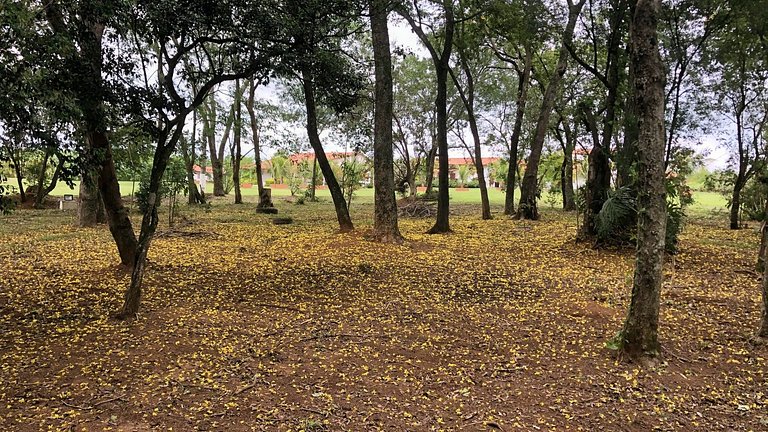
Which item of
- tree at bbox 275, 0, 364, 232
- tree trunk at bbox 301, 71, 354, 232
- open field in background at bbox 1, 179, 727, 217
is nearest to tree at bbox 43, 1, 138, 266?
tree at bbox 275, 0, 364, 232

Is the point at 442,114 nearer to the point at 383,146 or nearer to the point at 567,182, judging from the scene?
the point at 383,146

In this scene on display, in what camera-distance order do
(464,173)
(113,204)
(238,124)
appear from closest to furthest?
(113,204)
(238,124)
(464,173)

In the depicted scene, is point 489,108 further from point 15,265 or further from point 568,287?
point 15,265

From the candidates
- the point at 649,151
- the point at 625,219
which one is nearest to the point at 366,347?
the point at 649,151

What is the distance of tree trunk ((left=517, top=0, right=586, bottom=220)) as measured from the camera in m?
10.6

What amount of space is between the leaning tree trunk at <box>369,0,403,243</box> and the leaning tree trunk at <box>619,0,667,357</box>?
5770 mm

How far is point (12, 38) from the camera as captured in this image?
130 inches

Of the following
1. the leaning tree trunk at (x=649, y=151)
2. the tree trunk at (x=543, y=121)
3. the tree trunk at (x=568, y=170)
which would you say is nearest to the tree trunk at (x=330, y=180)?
the tree trunk at (x=543, y=121)

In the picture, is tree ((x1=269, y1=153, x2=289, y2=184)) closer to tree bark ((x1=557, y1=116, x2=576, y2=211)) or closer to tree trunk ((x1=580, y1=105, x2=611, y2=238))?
tree bark ((x1=557, y1=116, x2=576, y2=211))

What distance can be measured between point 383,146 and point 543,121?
6598 millimetres

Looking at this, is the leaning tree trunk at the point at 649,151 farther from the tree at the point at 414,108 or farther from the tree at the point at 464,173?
the tree at the point at 464,173

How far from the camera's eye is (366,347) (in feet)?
13.0

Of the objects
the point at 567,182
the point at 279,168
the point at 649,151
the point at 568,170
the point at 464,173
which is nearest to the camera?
the point at 649,151

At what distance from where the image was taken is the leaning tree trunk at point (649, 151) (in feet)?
11.0
